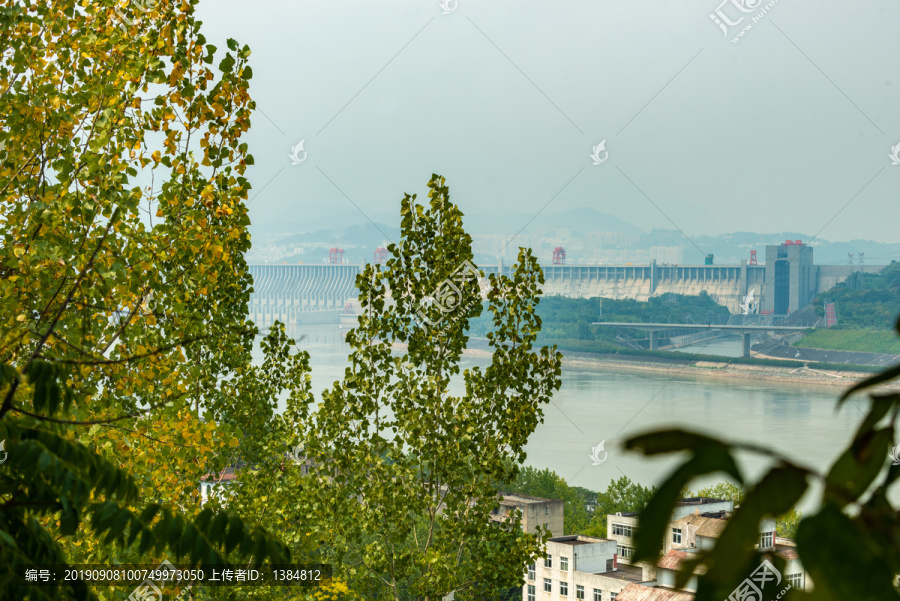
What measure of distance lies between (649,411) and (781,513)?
34403 millimetres

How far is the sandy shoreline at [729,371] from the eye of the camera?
38375mm

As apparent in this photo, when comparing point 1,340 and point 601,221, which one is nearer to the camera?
point 1,340

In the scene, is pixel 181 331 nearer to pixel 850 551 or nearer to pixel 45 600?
pixel 45 600

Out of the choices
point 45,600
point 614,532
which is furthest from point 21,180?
point 614,532

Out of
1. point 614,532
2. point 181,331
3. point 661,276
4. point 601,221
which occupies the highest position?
point 601,221

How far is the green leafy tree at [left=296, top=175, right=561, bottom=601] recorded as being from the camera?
433 centimetres

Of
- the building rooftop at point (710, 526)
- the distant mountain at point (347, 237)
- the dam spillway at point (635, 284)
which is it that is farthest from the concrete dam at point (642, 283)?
the building rooftop at point (710, 526)

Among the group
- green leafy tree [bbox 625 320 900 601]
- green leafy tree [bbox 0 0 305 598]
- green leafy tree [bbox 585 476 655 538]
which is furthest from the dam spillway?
green leafy tree [bbox 625 320 900 601]

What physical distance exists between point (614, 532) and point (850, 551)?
71.9 ft

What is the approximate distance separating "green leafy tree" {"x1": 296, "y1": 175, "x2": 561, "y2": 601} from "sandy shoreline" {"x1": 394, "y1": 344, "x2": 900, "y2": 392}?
32.9 meters

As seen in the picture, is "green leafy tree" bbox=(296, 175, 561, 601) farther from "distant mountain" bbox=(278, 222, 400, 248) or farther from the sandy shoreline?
"distant mountain" bbox=(278, 222, 400, 248)

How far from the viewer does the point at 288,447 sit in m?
5.44

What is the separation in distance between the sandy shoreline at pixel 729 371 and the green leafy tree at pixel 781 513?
37170 millimetres

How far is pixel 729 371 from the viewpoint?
40969mm
